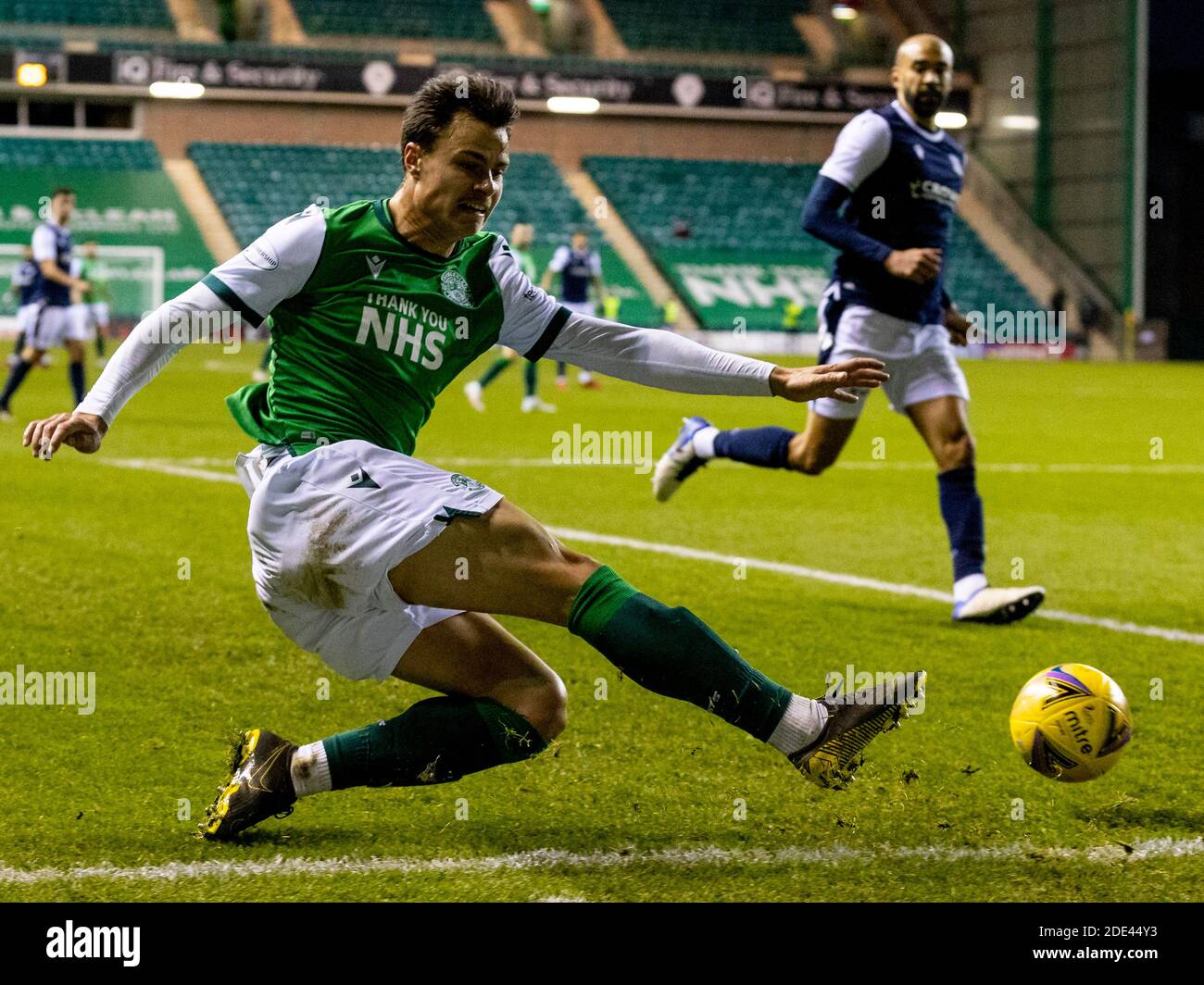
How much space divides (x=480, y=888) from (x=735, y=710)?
24.4 inches

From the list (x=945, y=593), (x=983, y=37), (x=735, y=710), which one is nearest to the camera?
(x=735, y=710)

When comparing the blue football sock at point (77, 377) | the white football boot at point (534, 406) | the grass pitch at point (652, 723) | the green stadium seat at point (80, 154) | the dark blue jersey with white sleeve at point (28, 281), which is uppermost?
the green stadium seat at point (80, 154)

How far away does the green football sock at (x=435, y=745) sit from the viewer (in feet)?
11.5

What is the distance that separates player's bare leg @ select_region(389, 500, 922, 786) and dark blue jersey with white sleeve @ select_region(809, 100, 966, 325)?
343 centimetres

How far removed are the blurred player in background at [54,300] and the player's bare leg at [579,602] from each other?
37.9 ft

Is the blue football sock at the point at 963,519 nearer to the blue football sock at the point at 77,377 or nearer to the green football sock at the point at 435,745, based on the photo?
the green football sock at the point at 435,745

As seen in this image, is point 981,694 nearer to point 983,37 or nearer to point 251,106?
point 251,106

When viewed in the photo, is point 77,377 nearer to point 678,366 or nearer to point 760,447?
point 760,447

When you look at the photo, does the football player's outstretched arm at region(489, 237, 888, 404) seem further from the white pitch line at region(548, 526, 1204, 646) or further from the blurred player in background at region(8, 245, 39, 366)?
the blurred player in background at region(8, 245, 39, 366)

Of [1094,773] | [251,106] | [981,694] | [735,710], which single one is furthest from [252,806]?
[251,106]

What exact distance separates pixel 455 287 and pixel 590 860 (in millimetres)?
1263

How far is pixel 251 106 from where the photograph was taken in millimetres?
37250

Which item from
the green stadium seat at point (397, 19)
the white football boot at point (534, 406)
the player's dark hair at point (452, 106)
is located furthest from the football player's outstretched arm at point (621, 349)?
→ the green stadium seat at point (397, 19)

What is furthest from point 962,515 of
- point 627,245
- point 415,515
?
point 627,245
